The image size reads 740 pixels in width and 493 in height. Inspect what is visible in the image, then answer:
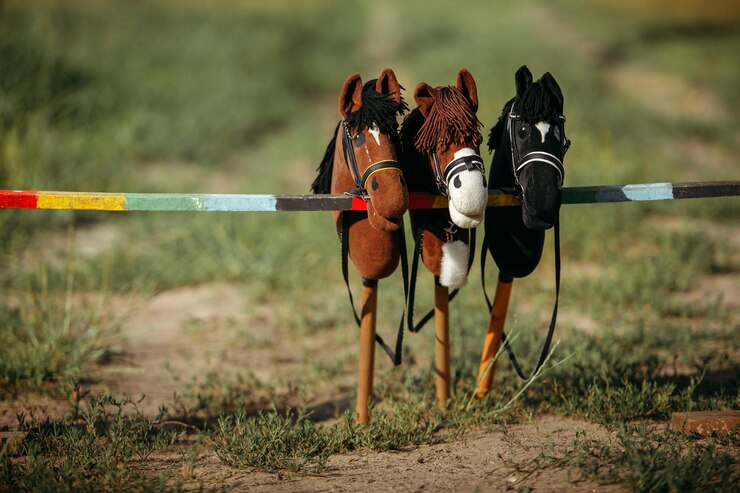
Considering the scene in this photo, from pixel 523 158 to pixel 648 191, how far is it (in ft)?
2.45

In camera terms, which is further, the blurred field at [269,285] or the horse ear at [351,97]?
the blurred field at [269,285]

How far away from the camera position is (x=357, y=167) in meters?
2.94

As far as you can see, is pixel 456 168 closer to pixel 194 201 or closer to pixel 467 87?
pixel 467 87

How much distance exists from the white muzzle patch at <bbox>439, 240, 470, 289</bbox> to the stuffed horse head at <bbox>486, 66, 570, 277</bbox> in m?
0.25

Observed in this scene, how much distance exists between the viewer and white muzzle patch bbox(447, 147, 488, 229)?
273 cm

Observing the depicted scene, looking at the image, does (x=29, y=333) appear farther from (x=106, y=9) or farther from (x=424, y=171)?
(x=106, y=9)

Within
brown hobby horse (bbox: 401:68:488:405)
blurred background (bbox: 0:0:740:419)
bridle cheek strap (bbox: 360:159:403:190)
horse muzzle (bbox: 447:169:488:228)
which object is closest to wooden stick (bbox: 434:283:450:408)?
brown hobby horse (bbox: 401:68:488:405)

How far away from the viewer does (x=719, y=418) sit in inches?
124

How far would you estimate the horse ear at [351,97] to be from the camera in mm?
2947

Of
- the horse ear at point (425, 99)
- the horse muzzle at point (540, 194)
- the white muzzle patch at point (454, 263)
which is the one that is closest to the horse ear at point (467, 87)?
the horse ear at point (425, 99)

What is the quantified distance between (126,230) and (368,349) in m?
4.09

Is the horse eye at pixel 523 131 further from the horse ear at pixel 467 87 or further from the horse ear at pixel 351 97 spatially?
the horse ear at pixel 351 97

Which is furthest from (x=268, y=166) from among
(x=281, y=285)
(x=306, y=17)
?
(x=306, y=17)

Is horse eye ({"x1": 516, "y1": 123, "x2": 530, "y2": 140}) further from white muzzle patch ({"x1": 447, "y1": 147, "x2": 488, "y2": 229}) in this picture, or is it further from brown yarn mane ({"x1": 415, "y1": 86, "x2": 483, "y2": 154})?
white muzzle patch ({"x1": 447, "y1": 147, "x2": 488, "y2": 229})
